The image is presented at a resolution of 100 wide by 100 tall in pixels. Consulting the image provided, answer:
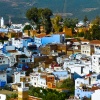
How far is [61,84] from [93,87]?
1.99 meters

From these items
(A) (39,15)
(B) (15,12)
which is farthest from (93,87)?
(B) (15,12)

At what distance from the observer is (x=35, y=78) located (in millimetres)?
20609

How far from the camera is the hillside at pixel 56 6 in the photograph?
62594mm

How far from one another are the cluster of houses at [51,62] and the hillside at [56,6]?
32.6 metres

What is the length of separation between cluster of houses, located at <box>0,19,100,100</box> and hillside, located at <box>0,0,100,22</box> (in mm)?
32640

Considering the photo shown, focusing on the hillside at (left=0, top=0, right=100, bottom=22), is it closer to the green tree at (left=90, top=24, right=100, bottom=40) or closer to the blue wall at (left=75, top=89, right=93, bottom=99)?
the green tree at (left=90, top=24, right=100, bottom=40)

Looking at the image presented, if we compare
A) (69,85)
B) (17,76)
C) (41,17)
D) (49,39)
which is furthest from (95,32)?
(69,85)

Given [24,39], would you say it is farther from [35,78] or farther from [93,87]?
[93,87]

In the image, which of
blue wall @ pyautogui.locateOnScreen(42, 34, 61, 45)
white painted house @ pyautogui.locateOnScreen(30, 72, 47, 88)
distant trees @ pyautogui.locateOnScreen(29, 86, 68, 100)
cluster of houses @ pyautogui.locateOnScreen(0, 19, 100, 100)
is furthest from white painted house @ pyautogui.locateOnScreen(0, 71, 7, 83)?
blue wall @ pyautogui.locateOnScreen(42, 34, 61, 45)

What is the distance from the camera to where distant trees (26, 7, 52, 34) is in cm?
2958

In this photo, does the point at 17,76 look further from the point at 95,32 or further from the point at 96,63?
the point at 95,32

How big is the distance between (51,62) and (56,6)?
4703 centimetres

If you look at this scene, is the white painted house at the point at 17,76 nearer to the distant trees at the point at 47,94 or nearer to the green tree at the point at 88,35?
the distant trees at the point at 47,94

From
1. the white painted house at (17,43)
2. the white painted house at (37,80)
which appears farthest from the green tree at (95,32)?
the white painted house at (37,80)
